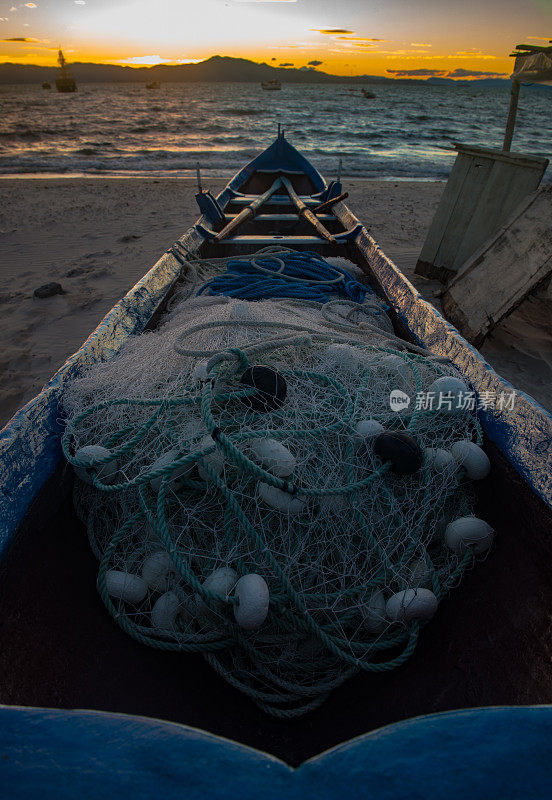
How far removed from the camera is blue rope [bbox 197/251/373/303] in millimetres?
3453

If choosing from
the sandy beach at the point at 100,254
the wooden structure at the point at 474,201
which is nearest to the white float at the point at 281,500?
the sandy beach at the point at 100,254

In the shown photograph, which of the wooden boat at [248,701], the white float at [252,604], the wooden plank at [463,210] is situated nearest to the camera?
the wooden boat at [248,701]

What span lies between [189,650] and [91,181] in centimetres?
1468

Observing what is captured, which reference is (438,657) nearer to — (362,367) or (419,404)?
(419,404)

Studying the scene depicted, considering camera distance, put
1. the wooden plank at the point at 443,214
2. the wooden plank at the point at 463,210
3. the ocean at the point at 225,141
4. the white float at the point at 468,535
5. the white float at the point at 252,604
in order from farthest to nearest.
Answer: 1. the ocean at the point at 225,141
2. the wooden plank at the point at 443,214
3. the wooden plank at the point at 463,210
4. the white float at the point at 468,535
5. the white float at the point at 252,604

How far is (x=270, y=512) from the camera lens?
1.67 meters

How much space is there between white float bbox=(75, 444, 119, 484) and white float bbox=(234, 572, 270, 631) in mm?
757

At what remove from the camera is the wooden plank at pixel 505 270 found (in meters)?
4.53

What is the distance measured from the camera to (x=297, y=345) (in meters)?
2.30

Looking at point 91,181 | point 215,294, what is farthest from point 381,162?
point 215,294

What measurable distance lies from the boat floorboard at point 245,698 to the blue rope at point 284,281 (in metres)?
2.20

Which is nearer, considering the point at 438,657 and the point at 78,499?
the point at 438,657

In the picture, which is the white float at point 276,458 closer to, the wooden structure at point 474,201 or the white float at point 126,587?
the white float at point 126,587

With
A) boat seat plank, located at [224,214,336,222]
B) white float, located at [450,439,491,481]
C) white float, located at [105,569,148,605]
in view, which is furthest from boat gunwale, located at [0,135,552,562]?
boat seat plank, located at [224,214,336,222]
